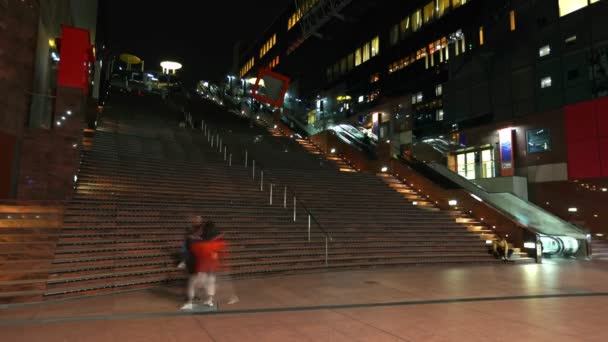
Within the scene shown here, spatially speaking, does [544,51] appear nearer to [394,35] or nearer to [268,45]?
[394,35]

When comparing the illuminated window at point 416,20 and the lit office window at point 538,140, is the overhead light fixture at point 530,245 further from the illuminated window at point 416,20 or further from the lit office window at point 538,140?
the illuminated window at point 416,20

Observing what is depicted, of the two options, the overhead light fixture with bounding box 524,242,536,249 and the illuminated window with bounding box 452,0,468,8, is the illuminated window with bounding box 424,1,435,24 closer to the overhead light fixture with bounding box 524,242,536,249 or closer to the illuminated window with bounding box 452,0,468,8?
the illuminated window with bounding box 452,0,468,8

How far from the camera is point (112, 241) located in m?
9.30

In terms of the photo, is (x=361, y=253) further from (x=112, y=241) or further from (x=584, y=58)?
(x=584, y=58)

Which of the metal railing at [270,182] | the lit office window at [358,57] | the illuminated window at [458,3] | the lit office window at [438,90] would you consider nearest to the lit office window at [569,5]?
the illuminated window at [458,3]

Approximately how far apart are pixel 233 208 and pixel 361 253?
13.4ft

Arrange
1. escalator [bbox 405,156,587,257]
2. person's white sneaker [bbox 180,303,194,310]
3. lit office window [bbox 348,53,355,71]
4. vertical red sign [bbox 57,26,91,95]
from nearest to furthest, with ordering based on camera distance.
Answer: person's white sneaker [bbox 180,303,194,310]
vertical red sign [bbox 57,26,91,95]
escalator [bbox 405,156,587,257]
lit office window [bbox 348,53,355,71]

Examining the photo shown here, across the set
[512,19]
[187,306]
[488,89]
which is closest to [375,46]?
[512,19]

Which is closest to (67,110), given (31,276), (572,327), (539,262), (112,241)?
(112,241)

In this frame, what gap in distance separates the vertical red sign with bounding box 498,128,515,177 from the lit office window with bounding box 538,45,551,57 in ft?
13.0

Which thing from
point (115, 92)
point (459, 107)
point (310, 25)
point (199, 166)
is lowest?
point (199, 166)

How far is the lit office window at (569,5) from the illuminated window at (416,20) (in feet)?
41.6

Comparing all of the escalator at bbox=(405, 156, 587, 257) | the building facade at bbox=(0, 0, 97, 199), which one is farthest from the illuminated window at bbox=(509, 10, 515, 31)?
the building facade at bbox=(0, 0, 97, 199)

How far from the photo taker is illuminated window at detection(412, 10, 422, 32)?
107ft
